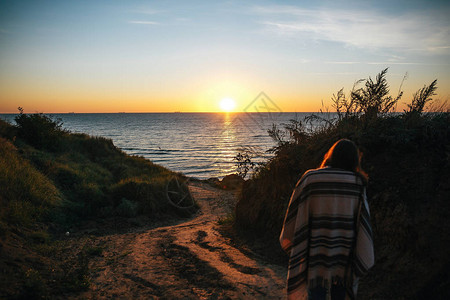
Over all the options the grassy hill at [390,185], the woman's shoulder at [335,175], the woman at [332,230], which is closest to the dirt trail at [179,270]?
the grassy hill at [390,185]

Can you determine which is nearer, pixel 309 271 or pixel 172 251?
pixel 309 271

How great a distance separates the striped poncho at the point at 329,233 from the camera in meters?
3.08

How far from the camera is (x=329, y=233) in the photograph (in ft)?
10.4

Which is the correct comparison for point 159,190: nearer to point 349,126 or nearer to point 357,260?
point 349,126

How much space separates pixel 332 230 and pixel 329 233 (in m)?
0.05

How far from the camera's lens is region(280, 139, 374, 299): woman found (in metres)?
3.07

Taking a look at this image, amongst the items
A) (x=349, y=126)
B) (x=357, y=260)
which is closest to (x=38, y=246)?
(x=357, y=260)

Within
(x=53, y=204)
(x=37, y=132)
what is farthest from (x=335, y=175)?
(x=37, y=132)

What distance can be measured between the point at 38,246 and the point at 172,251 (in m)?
2.84

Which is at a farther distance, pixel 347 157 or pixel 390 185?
pixel 390 185

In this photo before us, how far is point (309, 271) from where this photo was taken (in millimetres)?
3283

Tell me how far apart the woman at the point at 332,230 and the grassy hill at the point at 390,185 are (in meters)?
1.57

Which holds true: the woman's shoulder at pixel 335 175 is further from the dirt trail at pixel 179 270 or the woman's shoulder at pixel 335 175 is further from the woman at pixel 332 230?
the dirt trail at pixel 179 270

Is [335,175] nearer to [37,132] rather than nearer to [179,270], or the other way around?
[179,270]
